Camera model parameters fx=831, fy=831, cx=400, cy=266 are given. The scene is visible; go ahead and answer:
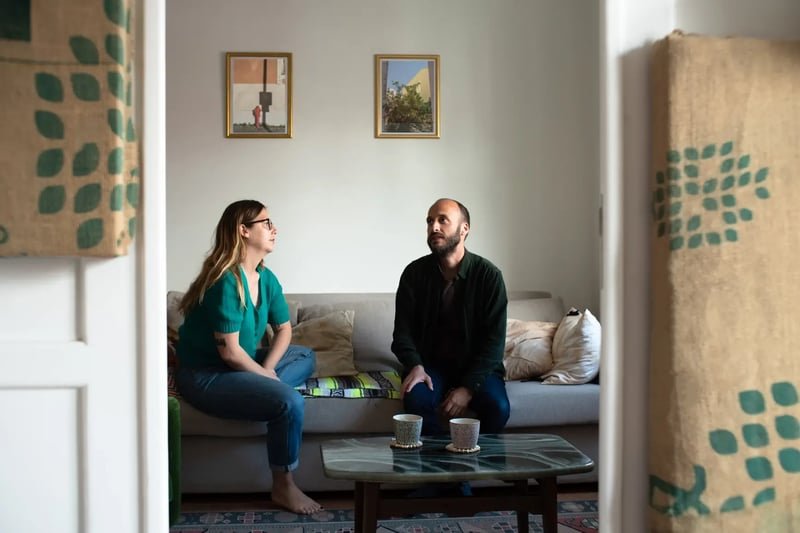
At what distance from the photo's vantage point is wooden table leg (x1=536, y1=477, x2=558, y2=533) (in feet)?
7.62

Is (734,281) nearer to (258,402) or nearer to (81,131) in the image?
(81,131)

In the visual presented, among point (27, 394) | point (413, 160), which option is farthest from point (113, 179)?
point (413, 160)

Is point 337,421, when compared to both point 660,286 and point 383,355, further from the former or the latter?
point 660,286

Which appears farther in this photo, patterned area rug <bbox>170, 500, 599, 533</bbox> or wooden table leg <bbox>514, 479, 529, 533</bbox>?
patterned area rug <bbox>170, 500, 599, 533</bbox>

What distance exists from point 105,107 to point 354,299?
8.88 feet

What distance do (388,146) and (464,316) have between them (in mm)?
1471

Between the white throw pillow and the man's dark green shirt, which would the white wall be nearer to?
the white throw pillow

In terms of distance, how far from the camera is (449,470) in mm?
2152

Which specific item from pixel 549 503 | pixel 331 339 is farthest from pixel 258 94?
pixel 549 503

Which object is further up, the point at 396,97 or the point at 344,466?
the point at 396,97

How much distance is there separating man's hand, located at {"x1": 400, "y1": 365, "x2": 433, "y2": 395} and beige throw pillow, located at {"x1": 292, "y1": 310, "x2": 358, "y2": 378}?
0.55 m

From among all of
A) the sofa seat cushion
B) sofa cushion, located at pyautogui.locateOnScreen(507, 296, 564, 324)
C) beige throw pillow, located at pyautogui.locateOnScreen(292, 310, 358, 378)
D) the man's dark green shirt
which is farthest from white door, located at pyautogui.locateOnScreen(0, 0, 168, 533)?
sofa cushion, located at pyautogui.locateOnScreen(507, 296, 564, 324)

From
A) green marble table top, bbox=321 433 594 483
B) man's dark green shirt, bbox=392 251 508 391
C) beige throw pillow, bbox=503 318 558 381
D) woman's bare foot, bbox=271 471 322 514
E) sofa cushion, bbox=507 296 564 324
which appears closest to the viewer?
green marble table top, bbox=321 433 594 483

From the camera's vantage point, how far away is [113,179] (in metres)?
1.41
